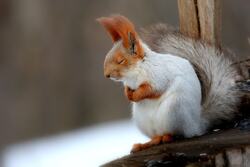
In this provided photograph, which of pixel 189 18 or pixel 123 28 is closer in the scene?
pixel 123 28

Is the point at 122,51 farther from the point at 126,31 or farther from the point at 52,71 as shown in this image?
the point at 52,71

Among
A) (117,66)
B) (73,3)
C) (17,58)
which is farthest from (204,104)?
(17,58)

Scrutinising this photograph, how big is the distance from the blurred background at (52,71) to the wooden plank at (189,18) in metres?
2.28

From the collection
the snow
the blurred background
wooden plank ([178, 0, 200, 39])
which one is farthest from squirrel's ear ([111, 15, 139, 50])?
the blurred background

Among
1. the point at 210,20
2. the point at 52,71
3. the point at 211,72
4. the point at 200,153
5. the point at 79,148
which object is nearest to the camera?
the point at 200,153

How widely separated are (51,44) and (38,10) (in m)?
0.21

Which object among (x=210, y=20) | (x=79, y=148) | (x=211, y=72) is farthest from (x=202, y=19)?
(x=79, y=148)

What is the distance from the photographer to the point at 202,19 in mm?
2762

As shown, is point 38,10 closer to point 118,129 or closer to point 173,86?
point 118,129

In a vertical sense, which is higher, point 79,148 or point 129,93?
point 129,93

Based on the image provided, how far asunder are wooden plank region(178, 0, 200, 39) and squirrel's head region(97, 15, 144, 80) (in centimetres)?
39

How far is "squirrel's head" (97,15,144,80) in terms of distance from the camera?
7.73 feet

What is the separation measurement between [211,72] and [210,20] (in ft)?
0.98

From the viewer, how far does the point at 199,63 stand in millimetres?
2514
